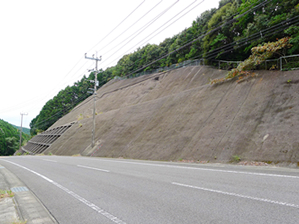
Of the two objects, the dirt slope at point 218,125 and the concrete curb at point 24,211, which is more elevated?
the dirt slope at point 218,125

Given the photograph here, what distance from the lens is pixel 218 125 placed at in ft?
44.2

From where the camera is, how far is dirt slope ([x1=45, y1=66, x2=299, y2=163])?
33.3 feet

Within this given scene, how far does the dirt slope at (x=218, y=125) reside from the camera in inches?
400

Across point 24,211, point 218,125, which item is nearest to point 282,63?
point 218,125

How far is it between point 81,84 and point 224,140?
83.0 m

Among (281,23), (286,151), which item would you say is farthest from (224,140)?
(281,23)

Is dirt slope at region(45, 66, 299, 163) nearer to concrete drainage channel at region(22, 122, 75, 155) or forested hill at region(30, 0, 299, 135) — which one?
forested hill at region(30, 0, 299, 135)

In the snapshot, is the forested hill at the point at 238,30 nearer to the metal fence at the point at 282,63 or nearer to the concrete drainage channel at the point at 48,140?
the metal fence at the point at 282,63

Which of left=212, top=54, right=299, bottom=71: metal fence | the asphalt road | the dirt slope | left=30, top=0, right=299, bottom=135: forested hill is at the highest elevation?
left=30, top=0, right=299, bottom=135: forested hill

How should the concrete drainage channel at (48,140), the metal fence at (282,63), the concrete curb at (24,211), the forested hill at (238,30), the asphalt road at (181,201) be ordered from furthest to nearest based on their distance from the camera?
the concrete drainage channel at (48,140), the forested hill at (238,30), the metal fence at (282,63), the concrete curb at (24,211), the asphalt road at (181,201)

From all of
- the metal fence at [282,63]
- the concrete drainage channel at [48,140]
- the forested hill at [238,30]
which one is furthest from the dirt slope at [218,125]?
the concrete drainage channel at [48,140]

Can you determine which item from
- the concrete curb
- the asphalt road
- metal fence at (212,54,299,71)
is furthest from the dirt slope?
the concrete curb

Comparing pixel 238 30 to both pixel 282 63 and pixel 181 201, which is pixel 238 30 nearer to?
pixel 282 63

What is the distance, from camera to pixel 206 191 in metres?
5.06
